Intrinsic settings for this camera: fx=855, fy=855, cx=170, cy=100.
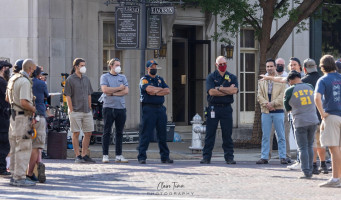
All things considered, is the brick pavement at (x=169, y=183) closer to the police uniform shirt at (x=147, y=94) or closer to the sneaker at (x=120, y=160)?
the sneaker at (x=120, y=160)

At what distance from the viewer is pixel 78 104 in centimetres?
1633

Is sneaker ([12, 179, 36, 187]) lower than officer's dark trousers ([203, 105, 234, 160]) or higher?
lower

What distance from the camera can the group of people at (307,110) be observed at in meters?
12.7

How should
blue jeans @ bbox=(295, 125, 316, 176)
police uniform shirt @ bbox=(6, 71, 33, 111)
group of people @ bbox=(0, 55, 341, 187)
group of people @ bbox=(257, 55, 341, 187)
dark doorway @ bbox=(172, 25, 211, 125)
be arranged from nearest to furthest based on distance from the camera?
police uniform shirt @ bbox=(6, 71, 33, 111), group of people @ bbox=(0, 55, 341, 187), group of people @ bbox=(257, 55, 341, 187), blue jeans @ bbox=(295, 125, 316, 176), dark doorway @ bbox=(172, 25, 211, 125)

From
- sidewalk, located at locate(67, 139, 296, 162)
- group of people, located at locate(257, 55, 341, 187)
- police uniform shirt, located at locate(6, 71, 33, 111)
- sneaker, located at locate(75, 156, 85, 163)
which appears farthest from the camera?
sidewalk, located at locate(67, 139, 296, 162)

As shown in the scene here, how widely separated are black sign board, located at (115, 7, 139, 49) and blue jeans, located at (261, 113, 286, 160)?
17.1 ft

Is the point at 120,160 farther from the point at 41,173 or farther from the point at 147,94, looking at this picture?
the point at 41,173

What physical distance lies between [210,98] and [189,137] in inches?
334

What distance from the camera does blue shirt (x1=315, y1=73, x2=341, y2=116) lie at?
12711 millimetres

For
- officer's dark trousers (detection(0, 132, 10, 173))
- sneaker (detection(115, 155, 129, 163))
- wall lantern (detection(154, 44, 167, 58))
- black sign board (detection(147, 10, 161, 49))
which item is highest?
black sign board (detection(147, 10, 161, 49))

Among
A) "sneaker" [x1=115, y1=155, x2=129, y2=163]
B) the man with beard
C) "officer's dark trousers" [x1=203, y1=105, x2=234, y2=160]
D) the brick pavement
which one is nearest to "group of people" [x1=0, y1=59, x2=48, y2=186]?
the brick pavement

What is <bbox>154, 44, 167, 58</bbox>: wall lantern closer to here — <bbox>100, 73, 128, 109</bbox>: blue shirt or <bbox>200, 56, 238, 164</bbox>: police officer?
<bbox>100, 73, 128, 109</bbox>: blue shirt

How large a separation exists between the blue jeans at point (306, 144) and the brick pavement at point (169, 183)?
0.74ft

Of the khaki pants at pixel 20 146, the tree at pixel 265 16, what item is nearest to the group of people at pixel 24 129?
the khaki pants at pixel 20 146
